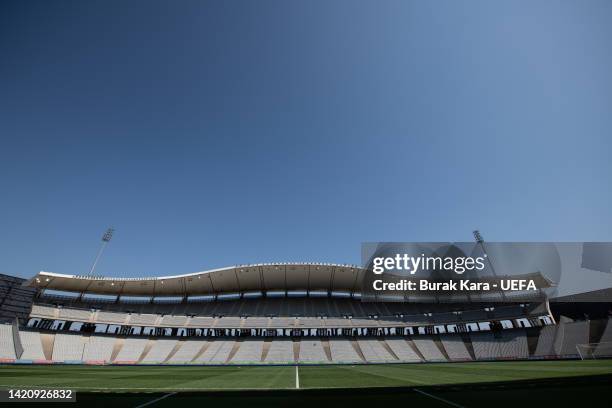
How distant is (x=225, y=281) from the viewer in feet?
175

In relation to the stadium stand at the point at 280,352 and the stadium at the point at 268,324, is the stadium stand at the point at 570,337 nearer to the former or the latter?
the stadium at the point at 268,324

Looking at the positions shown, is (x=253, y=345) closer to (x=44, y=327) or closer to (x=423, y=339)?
(x=423, y=339)

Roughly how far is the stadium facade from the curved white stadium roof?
0.67ft

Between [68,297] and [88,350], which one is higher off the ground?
[68,297]

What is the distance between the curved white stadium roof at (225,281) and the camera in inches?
1908

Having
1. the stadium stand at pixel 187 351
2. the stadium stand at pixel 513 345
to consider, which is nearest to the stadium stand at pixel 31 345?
the stadium stand at pixel 187 351

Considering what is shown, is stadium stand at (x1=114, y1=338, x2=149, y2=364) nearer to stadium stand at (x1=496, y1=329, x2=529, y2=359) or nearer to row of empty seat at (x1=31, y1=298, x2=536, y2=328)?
row of empty seat at (x1=31, y1=298, x2=536, y2=328)

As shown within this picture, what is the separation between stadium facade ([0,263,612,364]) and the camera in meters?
39.5

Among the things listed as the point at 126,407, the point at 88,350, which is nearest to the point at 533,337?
the point at 126,407

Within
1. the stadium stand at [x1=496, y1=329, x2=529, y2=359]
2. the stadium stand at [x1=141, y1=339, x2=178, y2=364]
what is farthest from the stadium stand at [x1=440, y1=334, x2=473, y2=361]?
the stadium stand at [x1=141, y1=339, x2=178, y2=364]

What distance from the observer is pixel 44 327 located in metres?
44.0

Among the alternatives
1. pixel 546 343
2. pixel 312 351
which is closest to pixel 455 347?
pixel 546 343

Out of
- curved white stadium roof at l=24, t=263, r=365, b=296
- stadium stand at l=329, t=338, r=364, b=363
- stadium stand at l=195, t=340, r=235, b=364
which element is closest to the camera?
stadium stand at l=329, t=338, r=364, b=363

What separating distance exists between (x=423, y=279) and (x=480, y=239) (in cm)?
1828
